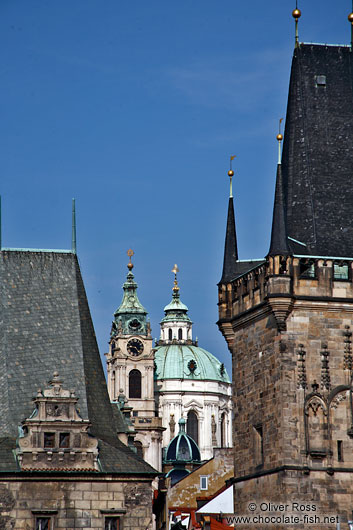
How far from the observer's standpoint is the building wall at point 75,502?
Answer: 45.6 metres

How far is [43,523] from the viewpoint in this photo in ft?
150

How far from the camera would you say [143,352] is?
15412cm

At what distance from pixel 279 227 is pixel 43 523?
1487 cm

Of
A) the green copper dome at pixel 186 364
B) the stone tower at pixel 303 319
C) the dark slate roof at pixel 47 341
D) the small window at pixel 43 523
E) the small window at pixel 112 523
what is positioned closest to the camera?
the small window at pixel 43 523

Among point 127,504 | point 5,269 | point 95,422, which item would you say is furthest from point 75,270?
point 127,504

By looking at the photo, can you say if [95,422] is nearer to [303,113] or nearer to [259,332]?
[259,332]

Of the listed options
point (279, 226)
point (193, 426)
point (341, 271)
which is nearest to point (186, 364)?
point (193, 426)

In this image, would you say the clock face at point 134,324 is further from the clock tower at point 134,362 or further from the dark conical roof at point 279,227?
the dark conical roof at point 279,227

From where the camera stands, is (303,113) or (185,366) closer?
(303,113)

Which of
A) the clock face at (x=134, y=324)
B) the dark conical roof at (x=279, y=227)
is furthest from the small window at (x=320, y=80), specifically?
the clock face at (x=134, y=324)

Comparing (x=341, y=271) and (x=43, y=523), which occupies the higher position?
(x=341, y=271)

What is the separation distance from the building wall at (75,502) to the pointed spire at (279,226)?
423 inches

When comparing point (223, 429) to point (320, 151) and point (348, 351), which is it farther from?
point (348, 351)

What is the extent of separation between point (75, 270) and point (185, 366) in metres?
Result: 123
